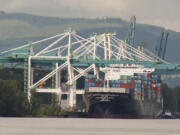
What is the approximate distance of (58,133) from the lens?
333ft

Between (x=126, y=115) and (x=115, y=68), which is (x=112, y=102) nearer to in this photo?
(x=126, y=115)

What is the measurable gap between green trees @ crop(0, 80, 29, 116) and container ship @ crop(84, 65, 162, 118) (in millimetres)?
17428

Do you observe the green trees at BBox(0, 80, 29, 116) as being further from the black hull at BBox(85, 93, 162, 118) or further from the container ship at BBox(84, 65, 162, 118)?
the container ship at BBox(84, 65, 162, 118)

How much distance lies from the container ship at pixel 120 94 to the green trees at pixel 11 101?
17.4 m

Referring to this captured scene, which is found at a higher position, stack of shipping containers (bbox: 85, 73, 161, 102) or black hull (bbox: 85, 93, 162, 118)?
stack of shipping containers (bbox: 85, 73, 161, 102)

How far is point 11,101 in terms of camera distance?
525ft

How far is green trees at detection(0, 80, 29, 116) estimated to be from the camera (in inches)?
6260

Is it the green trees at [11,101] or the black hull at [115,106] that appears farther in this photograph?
the black hull at [115,106]

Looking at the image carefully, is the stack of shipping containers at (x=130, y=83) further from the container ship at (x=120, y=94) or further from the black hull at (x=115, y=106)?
the black hull at (x=115, y=106)

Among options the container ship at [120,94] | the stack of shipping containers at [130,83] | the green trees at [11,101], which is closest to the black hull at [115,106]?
the container ship at [120,94]

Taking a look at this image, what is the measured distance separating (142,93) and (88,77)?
1387 centimetres

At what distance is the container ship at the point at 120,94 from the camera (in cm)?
17650

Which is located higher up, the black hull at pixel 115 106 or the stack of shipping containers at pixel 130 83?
the stack of shipping containers at pixel 130 83

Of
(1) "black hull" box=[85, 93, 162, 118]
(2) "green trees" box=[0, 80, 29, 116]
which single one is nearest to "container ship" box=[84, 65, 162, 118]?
(1) "black hull" box=[85, 93, 162, 118]
